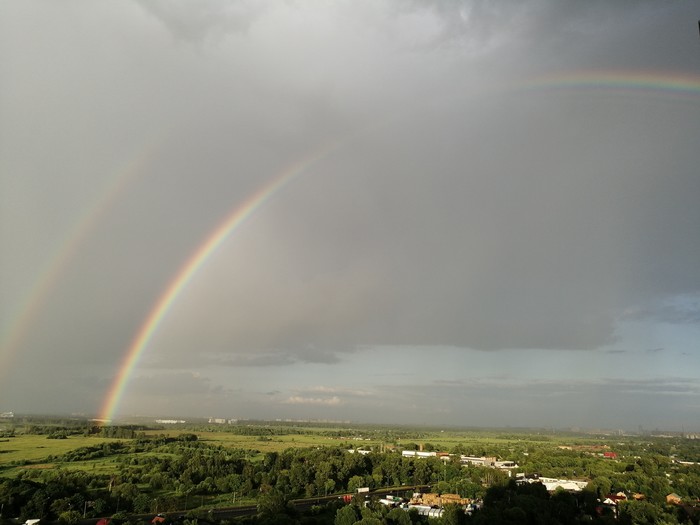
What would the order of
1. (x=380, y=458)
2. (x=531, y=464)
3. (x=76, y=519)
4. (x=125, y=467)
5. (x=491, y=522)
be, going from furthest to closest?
(x=531, y=464), (x=380, y=458), (x=125, y=467), (x=76, y=519), (x=491, y=522)

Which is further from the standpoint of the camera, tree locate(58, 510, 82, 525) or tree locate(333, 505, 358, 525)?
tree locate(333, 505, 358, 525)

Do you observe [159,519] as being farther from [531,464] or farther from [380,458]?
[531,464]

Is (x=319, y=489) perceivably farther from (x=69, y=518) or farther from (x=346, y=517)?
(x=69, y=518)

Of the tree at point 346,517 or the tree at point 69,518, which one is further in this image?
the tree at point 346,517

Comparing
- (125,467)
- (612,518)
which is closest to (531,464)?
(612,518)

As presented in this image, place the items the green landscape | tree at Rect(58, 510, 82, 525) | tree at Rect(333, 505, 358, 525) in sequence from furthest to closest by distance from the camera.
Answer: the green landscape, tree at Rect(333, 505, 358, 525), tree at Rect(58, 510, 82, 525)

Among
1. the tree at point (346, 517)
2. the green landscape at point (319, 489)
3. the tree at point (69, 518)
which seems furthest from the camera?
the green landscape at point (319, 489)

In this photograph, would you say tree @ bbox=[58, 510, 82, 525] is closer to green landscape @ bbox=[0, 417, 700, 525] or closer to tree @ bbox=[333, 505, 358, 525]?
green landscape @ bbox=[0, 417, 700, 525]

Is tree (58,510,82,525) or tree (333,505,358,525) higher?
tree (333,505,358,525)

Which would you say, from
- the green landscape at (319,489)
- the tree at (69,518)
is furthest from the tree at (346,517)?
the tree at (69,518)

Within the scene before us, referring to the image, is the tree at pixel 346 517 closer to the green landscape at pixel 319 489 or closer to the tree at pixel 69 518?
the green landscape at pixel 319 489

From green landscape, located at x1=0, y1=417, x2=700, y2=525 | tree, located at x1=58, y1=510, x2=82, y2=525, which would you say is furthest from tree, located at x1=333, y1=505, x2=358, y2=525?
tree, located at x1=58, y1=510, x2=82, y2=525
